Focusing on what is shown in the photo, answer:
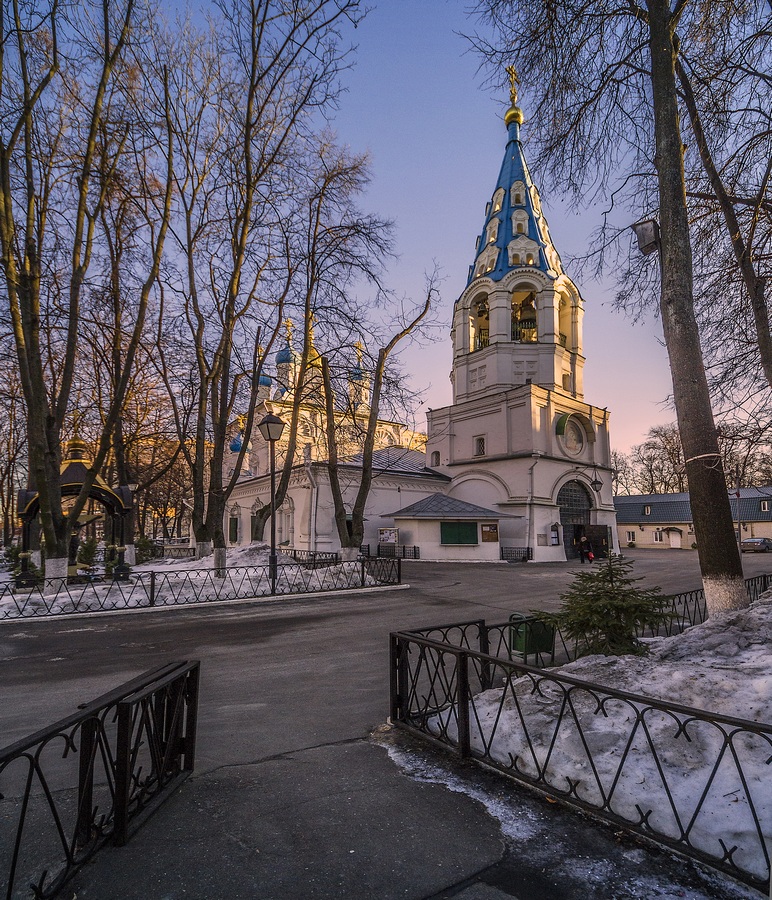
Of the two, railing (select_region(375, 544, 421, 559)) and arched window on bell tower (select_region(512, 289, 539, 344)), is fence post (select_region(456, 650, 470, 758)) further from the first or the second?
arched window on bell tower (select_region(512, 289, 539, 344))

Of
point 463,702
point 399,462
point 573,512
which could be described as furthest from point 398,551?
point 463,702

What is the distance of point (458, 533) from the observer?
1108 inches

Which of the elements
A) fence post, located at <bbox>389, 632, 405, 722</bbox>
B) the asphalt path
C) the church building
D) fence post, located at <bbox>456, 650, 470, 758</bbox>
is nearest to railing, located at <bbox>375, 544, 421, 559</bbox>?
the church building

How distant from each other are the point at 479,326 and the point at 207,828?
3595 cm

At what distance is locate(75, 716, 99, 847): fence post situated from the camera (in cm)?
282

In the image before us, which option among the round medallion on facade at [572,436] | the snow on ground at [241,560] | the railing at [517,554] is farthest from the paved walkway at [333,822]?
the round medallion on facade at [572,436]

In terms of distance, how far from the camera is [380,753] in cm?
431

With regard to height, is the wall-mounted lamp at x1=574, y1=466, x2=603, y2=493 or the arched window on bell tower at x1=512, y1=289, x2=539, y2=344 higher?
the arched window on bell tower at x1=512, y1=289, x2=539, y2=344

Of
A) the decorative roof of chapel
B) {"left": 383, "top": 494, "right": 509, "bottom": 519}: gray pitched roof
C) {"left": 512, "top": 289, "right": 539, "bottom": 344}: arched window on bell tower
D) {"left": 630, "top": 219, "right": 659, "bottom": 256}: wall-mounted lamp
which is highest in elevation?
the decorative roof of chapel

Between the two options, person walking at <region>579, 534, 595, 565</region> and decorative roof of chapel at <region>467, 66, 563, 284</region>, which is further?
decorative roof of chapel at <region>467, 66, 563, 284</region>

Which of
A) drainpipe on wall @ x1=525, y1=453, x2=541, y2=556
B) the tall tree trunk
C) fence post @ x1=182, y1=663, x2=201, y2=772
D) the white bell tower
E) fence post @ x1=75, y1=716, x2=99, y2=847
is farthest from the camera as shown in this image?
the white bell tower

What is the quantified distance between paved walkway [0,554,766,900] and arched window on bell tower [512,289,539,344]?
3173cm

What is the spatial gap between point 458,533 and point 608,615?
22.1 meters

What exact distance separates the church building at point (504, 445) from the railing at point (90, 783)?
23344mm
